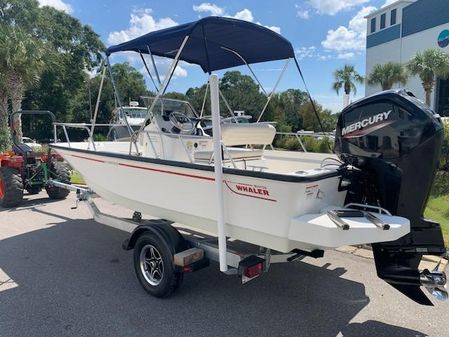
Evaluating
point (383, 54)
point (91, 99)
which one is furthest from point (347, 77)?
point (91, 99)

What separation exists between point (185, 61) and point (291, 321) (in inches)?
178

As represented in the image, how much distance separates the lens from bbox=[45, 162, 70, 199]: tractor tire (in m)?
8.32

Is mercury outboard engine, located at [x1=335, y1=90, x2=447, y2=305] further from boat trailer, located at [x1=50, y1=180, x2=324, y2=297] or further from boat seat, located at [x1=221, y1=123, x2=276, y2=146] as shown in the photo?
boat seat, located at [x1=221, y1=123, x2=276, y2=146]

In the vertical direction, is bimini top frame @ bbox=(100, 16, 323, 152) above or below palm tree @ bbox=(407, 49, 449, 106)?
below

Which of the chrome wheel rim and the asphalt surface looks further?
the chrome wheel rim

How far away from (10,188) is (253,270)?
6.17 m

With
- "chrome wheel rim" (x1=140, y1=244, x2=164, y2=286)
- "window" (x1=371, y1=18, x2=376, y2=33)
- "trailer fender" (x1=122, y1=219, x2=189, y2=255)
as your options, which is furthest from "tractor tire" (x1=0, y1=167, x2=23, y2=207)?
"window" (x1=371, y1=18, x2=376, y2=33)

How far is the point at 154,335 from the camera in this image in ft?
10.9

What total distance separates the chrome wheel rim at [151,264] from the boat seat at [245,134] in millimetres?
1383

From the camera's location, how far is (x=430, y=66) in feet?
86.0

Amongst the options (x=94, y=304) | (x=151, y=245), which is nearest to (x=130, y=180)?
(x=151, y=245)

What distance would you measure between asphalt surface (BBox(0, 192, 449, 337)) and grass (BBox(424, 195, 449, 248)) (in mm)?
2307

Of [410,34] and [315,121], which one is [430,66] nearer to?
[410,34]

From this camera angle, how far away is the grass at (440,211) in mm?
6425
